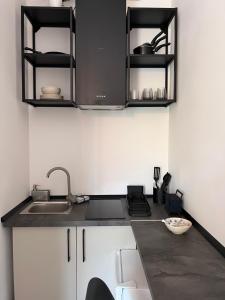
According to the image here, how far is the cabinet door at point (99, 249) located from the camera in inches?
71.0

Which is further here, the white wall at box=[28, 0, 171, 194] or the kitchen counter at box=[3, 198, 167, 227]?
the white wall at box=[28, 0, 171, 194]

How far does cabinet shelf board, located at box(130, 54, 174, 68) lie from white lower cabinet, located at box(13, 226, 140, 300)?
137cm

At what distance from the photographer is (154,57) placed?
206 centimetres

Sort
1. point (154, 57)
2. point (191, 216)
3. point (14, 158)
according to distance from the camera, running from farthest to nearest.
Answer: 1. point (154, 57)
2. point (14, 158)
3. point (191, 216)

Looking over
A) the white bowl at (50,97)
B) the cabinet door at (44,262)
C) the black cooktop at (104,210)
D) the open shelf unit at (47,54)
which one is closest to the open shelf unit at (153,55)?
the open shelf unit at (47,54)

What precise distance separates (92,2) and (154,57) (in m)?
0.65

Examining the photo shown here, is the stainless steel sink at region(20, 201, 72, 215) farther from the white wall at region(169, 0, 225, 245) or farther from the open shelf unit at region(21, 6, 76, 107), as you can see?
the white wall at region(169, 0, 225, 245)

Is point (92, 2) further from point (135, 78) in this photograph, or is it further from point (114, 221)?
point (114, 221)

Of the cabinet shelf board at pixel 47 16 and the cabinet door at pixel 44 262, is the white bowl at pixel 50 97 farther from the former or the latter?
the cabinet door at pixel 44 262

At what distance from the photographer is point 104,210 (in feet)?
6.52

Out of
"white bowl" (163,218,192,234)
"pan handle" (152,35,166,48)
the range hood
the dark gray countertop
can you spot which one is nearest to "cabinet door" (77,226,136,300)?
the dark gray countertop

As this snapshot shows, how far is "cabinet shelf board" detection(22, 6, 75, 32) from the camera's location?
1944mm

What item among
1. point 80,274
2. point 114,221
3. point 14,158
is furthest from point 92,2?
point 80,274

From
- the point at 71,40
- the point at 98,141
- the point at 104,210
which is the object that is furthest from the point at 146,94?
the point at 104,210
